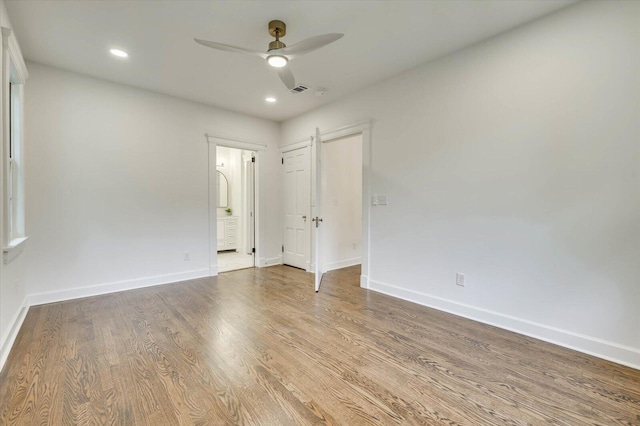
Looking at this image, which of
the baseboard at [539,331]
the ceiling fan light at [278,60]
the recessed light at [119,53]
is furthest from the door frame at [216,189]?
the baseboard at [539,331]

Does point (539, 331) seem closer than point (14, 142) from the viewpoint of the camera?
Yes

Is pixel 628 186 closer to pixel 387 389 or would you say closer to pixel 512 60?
pixel 512 60

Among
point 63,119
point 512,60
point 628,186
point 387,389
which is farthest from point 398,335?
point 63,119

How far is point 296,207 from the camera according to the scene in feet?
17.0

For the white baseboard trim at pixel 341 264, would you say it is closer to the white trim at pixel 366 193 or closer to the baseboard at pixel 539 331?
the white trim at pixel 366 193

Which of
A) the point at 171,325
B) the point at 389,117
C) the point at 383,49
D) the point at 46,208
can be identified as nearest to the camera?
the point at 171,325

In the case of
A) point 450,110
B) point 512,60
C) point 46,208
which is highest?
point 512,60

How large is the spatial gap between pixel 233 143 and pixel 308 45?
113 inches

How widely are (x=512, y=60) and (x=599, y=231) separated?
1.63 m

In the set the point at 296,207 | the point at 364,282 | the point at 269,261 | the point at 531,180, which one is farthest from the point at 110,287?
the point at 531,180

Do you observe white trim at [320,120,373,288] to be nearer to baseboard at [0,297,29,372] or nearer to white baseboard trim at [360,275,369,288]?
white baseboard trim at [360,275,369,288]

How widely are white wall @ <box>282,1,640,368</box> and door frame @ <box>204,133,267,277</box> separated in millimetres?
2557

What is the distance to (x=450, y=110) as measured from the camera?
9.98 ft

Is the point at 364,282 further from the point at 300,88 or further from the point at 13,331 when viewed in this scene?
the point at 13,331
